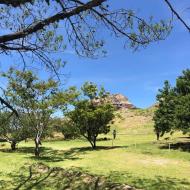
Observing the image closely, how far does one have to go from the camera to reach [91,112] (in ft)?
147

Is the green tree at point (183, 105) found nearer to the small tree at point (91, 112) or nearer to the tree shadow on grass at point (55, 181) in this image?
the small tree at point (91, 112)

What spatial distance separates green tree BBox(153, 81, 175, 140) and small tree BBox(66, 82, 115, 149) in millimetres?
5273

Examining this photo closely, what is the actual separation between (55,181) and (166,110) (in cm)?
2839

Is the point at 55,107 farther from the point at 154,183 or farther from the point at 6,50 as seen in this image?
the point at 6,50

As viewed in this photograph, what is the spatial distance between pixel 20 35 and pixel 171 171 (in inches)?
686

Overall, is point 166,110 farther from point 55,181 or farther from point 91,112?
point 55,181

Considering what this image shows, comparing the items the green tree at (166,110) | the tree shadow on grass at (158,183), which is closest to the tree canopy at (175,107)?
the green tree at (166,110)

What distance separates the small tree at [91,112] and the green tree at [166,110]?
17.3 feet

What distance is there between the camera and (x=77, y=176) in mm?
18406

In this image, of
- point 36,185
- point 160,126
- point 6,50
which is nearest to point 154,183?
point 36,185

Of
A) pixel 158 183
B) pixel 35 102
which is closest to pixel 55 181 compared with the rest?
pixel 158 183

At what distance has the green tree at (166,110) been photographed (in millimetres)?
43594

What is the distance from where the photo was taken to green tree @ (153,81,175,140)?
143ft

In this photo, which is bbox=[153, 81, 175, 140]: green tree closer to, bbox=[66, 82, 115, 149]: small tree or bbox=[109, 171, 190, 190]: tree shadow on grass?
bbox=[66, 82, 115, 149]: small tree
